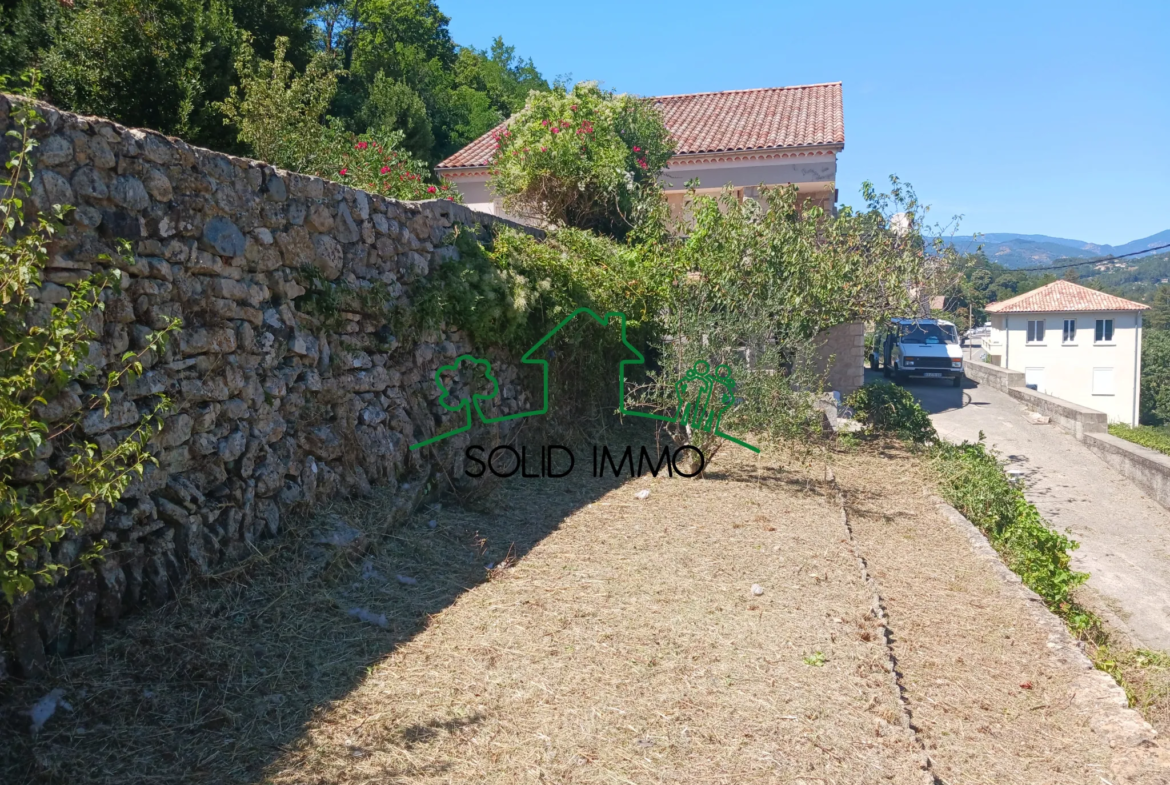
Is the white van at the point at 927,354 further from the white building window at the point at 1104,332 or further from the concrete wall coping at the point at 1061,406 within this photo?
the white building window at the point at 1104,332

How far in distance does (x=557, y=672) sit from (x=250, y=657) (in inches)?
53.4

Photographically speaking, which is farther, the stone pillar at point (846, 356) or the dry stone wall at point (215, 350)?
the stone pillar at point (846, 356)

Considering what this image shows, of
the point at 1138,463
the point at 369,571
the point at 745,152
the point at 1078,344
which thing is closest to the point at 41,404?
the point at 369,571

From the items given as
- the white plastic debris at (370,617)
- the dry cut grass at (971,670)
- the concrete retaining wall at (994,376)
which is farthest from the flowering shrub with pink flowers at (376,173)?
the concrete retaining wall at (994,376)

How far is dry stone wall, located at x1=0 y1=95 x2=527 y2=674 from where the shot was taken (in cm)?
331

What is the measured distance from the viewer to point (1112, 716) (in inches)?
160

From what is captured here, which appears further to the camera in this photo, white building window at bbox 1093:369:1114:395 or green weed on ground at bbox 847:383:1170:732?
white building window at bbox 1093:369:1114:395

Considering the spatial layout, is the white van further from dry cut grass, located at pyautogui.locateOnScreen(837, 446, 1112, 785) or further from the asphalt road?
dry cut grass, located at pyautogui.locateOnScreen(837, 446, 1112, 785)

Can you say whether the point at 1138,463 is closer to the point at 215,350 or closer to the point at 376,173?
the point at 376,173

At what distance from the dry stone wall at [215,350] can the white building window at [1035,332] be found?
4543cm

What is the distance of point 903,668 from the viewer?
4.34m

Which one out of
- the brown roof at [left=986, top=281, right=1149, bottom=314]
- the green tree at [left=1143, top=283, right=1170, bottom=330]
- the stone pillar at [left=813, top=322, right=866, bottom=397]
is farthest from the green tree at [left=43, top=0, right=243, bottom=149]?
the green tree at [left=1143, top=283, right=1170, bottom=330]

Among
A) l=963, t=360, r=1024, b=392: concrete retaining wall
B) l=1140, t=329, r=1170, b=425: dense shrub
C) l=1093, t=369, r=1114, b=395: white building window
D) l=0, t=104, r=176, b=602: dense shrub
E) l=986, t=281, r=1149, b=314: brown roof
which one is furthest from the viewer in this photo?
l=1140, t=329, r=1170, b=425: dense shrub

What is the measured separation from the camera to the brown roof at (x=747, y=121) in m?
17.7
